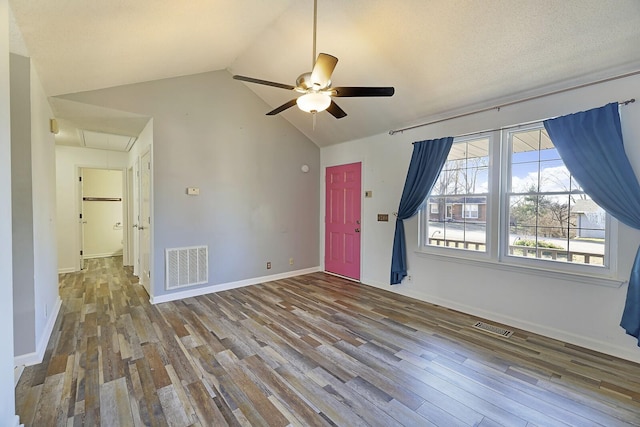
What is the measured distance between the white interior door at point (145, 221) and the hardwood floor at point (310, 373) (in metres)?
0.79

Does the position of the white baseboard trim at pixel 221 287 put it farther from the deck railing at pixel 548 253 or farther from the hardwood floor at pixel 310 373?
the deck railing at pixel 548 253

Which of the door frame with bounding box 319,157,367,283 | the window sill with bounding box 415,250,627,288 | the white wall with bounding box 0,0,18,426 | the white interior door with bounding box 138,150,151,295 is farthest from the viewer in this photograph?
the door frame with bounding box 319,157,367,283

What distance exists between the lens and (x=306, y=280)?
4.94 m

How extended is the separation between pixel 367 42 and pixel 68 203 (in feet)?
20.7

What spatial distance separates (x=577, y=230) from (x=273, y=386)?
3213 mm

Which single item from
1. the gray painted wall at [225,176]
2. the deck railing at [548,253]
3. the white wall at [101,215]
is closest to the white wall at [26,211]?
the gray painted wall at [225,176]

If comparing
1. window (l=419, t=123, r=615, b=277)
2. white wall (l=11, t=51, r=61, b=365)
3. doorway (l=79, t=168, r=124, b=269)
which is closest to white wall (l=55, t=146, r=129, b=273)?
doorway (l=79, t=168, r=124, b=269)

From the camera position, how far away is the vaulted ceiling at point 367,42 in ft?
6.97

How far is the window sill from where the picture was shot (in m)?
2.55

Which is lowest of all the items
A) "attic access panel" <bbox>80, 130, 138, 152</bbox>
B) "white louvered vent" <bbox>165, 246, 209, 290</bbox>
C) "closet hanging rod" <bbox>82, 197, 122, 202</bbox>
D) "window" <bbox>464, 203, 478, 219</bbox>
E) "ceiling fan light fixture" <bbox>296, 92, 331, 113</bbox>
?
"white louvered vent" <bbox>165, 246, 209, 290</bbox>

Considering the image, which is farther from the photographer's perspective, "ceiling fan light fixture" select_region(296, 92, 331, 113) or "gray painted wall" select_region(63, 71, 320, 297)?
"gray painted wall" select_region(63, 71, 320, 297)

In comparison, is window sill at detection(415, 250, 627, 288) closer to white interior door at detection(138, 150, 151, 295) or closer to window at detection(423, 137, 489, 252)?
window at detection(423, 137, 489, 252)

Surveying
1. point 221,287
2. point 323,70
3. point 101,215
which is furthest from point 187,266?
point 101,215

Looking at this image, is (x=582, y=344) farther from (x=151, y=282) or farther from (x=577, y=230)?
(x=151, y=282)
